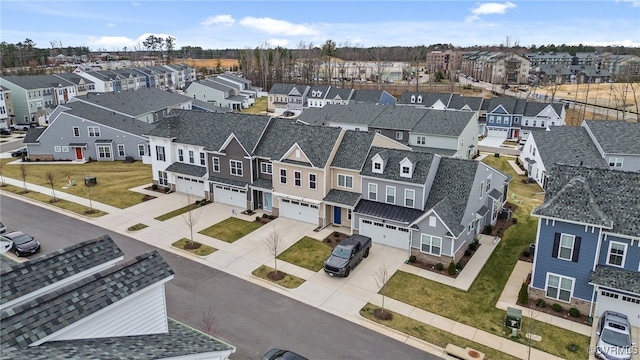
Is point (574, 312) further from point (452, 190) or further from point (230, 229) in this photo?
point (230, 229)

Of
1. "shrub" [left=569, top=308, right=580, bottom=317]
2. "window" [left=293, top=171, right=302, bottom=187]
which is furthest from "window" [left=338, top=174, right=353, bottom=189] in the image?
"shrub" [left=569, top=308, right=580, bottom=317]

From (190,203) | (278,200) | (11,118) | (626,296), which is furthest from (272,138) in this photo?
(11,118)

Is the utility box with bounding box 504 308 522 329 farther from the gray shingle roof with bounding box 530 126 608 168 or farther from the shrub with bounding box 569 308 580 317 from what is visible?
the gray shingle roof with bounding box 530 126 608 168

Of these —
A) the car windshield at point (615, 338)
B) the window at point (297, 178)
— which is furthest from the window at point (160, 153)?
the car windshield at point (615, 338)

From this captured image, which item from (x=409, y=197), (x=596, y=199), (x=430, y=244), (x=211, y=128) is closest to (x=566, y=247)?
(x=596, y=199)

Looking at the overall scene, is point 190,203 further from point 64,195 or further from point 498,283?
point 498,283
